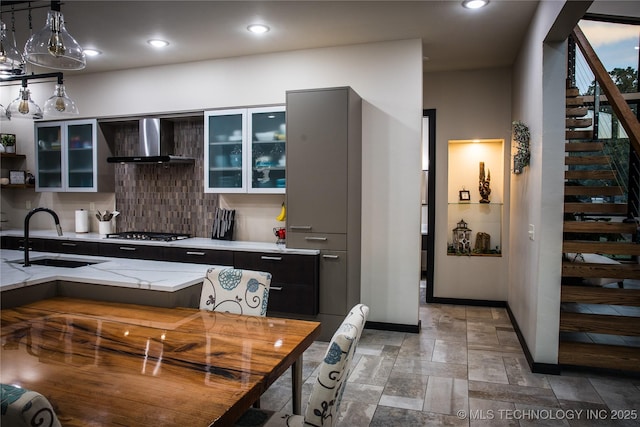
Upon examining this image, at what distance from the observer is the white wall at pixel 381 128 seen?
160 inches

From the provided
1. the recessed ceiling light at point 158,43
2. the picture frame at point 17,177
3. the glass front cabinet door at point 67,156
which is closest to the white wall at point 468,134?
the recessed ceiling light at point 158,43

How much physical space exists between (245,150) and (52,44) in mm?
2466

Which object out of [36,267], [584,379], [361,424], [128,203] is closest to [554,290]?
[584,379]

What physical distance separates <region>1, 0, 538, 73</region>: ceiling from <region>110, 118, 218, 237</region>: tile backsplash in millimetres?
948

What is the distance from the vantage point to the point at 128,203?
17.4ft

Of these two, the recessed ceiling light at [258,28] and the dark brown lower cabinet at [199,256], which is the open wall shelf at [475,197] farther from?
the dark brown lower cabinet at [199,256]

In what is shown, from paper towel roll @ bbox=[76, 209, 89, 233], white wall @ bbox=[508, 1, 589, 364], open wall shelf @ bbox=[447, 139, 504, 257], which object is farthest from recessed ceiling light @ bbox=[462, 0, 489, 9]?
paper towel roll @ bbox=[76, 209, 89, 233]

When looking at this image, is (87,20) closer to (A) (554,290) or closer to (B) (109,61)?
(B) (109,61)

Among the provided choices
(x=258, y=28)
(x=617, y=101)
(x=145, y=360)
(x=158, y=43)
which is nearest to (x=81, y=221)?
(x=158, y=43)

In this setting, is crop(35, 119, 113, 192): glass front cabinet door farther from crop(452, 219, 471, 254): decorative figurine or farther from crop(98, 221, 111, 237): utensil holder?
crop(452, 219, 471, 254): decorative figurine

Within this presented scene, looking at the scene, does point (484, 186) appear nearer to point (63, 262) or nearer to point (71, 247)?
point (63, 262)

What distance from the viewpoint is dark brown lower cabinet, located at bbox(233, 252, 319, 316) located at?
12.6 ft

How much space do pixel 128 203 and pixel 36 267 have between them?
2.86 metres

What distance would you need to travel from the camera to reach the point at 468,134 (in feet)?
16.8
